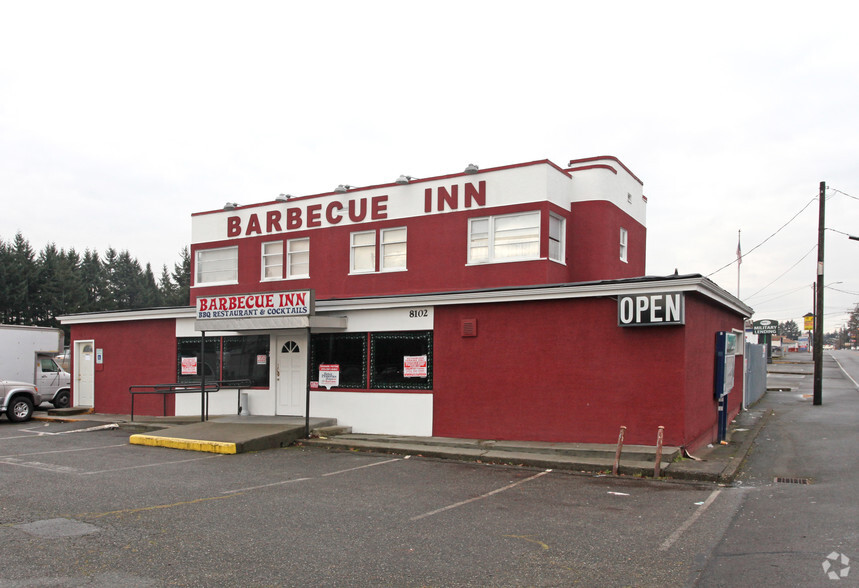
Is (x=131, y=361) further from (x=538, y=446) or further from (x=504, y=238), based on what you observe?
(x=538, y=446)

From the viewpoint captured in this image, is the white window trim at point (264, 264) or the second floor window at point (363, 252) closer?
the second floor window at point (363, 252)

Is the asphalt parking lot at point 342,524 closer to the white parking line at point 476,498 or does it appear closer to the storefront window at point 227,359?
the white parking line at point 476,498

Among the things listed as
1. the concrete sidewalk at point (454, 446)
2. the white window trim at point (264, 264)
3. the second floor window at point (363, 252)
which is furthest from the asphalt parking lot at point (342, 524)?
the white window trim at point (264, 264)

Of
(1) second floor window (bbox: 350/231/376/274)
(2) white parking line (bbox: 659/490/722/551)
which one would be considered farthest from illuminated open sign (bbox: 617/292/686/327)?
(1) second floor window (bbox: 350/231/376/274)

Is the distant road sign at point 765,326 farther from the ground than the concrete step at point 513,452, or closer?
farther from the ground

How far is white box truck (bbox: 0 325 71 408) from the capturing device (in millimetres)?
23578

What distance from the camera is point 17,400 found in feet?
66.3

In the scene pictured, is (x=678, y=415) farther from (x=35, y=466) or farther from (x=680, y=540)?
(x=35, y=466)

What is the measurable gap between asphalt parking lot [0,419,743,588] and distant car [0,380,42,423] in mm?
9158

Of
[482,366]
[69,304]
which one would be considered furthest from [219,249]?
[69,304]

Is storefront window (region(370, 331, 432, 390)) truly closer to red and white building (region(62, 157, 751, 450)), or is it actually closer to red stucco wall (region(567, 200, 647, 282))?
red and white building (region(62, 157, 751, 450))

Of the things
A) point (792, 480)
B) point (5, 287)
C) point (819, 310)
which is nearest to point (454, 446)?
point (792, 480)

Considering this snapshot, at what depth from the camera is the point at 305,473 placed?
11453mm

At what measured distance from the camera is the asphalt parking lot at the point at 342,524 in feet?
20.1
